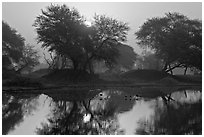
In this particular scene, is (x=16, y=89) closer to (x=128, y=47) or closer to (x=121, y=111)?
(x=121, y=111)

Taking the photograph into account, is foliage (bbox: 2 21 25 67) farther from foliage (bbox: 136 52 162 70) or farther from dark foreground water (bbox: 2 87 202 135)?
foliage (bbox: 136 52 162 70)

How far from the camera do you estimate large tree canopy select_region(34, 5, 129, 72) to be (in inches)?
1941

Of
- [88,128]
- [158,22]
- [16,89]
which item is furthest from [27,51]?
[88,128]

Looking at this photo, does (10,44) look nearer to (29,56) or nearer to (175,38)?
(29,56)

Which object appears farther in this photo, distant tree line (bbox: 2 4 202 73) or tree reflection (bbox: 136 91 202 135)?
distant tree line (bbox: 2 4 202 73)

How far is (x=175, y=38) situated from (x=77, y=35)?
23.4 metres

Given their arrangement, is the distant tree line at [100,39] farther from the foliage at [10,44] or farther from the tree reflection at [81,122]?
the tree reflection at [81,122]

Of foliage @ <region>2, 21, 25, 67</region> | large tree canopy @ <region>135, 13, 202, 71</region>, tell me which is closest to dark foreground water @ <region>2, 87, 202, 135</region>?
large tree canopy @ <region>135, 13, 202, 71</region>

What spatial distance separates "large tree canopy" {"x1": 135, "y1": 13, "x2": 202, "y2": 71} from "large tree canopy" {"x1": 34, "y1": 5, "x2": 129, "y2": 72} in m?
13.7

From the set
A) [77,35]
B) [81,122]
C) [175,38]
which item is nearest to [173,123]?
[81,122]

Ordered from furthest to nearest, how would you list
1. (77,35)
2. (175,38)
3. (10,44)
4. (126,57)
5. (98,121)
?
(126,57)
(10,44)
(175,38)
(77,35)
(98,121)

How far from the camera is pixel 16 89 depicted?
3247cm

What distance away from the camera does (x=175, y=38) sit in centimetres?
6203

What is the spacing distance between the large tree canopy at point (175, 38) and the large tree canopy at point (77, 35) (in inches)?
541
